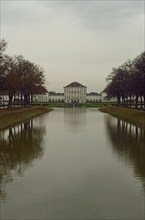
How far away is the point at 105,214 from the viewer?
35.9ft

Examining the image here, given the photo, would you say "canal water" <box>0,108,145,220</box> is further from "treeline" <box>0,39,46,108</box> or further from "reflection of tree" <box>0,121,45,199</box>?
"treeline" <box>0,39,46,108</box>

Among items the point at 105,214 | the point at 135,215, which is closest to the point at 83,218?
the point at 105,214

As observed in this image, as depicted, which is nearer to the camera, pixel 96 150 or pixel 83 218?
pixel 83 218

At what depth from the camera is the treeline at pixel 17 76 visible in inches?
2279

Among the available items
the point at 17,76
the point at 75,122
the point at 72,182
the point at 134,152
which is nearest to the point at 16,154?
the point at 134,152

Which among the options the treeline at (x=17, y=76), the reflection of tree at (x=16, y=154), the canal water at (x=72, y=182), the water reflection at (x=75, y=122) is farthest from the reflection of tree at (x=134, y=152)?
the treeline at (x=17, y=76)

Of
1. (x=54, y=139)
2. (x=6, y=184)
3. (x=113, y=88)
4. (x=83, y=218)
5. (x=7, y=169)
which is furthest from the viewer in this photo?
(x=113, y=88)

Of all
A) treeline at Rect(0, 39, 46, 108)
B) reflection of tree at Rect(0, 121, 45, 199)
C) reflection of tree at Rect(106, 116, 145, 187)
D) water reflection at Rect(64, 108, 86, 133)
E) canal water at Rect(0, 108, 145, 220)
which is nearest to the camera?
canal water at Rect(0, 108, 145, 220)

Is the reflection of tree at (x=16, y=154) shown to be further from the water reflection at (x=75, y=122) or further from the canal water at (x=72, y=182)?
the water reflection at (x=75, y=122)

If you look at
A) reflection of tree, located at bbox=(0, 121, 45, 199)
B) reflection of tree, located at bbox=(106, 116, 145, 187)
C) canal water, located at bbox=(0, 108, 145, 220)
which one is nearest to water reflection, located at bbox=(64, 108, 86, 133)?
reflection of tree, located at bbox=(0, 121, 45, 199)

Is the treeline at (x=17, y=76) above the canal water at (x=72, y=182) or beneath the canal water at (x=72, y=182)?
above

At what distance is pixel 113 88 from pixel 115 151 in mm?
76067

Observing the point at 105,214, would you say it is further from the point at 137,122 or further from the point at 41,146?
the point at 137,122

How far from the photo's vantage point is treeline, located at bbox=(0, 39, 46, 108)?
57.9 meters
